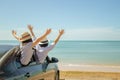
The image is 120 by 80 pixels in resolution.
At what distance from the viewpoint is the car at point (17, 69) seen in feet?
21.2

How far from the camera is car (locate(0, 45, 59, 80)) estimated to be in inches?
255

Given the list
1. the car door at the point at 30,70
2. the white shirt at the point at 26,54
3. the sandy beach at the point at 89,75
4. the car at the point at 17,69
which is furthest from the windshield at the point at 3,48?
the sandy beach at the point at 89,75

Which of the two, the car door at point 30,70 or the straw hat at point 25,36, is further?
the straw hat at point 25,36

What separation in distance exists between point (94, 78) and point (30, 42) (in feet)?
26.8

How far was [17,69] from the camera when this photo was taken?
6879mm

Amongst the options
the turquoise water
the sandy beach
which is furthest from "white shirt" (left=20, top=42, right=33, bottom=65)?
the sandy beach

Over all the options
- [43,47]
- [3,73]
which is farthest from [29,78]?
[43,47]

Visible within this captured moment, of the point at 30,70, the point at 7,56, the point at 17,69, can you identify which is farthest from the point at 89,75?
the point at 7,56

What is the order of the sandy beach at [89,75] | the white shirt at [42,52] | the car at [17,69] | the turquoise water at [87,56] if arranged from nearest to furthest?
the car at [17,69], the white shirt at [42,52], the sandy beach at [89,75], the turquoise water at [87,56]

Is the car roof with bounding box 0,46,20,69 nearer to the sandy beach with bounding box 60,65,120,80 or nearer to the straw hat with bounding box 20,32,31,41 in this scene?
the straw hat with bounding box 20,32,31,41

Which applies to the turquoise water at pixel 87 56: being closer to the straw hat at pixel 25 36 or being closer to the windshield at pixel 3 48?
the windshield at pixel 3 48

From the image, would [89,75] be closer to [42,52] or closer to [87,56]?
[42,52]

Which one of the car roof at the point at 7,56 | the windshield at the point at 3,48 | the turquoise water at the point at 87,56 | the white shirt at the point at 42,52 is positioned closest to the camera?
the car roof at the point at 7,56

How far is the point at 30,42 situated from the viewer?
743cm
